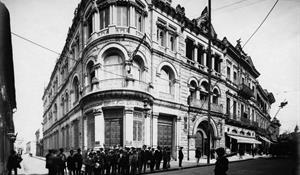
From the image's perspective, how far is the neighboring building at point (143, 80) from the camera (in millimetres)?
14633

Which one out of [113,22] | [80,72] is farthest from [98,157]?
[80,72]

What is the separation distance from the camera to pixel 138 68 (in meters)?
16.1

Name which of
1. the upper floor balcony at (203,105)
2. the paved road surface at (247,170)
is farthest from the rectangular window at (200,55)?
the paved road surface at (247,170)

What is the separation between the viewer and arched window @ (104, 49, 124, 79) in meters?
15.2

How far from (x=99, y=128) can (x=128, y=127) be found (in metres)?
1.92

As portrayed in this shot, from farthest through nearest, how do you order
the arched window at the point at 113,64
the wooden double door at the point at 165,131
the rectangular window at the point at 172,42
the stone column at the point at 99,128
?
the rectangular window at the point at 172,42, the wooden double door at the point at 165,131, the arched window at the point at 113,64, the stone column at the point at 99,128

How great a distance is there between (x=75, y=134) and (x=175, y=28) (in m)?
12.9

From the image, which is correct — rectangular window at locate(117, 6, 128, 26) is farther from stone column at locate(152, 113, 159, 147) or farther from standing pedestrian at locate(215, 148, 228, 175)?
standing pedestrian at locate(215, 148, 228, 175)

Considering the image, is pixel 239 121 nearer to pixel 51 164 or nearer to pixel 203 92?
pixel 203 92

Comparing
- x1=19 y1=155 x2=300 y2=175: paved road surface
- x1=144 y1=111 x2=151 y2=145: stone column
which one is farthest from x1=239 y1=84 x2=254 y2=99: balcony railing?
x1=144 y1=111 x2=151 y2=145: stone column

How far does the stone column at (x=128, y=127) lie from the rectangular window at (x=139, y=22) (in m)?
6.01

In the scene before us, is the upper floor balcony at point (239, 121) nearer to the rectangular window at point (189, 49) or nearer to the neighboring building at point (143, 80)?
the neighboring building at point (143, 80)

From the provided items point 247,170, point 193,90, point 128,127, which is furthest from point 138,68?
point 247,170

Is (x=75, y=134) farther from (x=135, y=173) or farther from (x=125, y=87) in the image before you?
(x=135, y=173)
